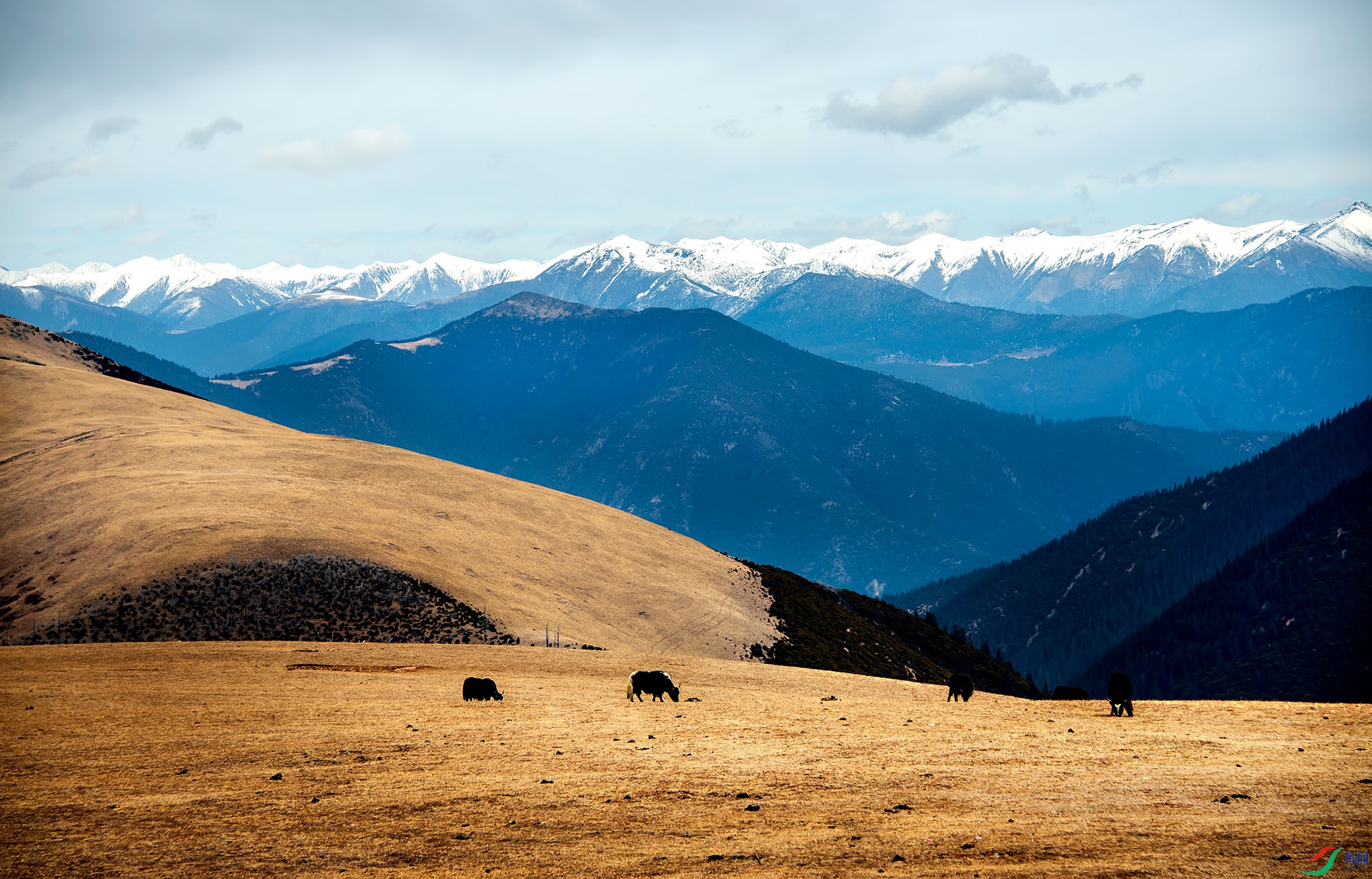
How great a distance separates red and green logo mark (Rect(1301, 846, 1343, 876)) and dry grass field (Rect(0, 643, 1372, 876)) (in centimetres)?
23

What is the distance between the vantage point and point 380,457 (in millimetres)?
115000

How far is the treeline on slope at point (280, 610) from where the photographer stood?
6606cm

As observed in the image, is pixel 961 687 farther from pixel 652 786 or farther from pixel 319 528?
pixel 319 528

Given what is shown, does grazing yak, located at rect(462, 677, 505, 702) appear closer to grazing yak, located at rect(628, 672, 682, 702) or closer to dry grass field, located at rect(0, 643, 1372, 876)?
dry grass field, located at rect(0, 643, 1372, 876)

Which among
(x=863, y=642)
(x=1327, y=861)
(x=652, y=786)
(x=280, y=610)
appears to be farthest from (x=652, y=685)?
(x=863, y=642)

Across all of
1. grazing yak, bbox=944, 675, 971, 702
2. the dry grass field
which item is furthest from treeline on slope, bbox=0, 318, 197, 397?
grazing yak, bbox=944, 675, 971, 702

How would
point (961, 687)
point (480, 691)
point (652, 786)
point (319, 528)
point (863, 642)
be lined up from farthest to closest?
point (863, 642) < point (319, 528) < point (961, 687) < point (480, 691) < point (652, 786)

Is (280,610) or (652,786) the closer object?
(652,786)

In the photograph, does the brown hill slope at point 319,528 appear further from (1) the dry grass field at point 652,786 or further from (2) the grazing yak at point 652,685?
(1) the dry grass field at point 652,786

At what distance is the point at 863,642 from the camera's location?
354 ft

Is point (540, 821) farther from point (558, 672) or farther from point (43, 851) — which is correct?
point (558, 672)

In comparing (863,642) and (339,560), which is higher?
(339,560)

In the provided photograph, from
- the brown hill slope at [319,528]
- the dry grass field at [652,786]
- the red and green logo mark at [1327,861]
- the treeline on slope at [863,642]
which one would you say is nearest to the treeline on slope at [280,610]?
the brown hill slope at [319,528]

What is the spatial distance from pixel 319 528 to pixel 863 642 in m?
58.4
